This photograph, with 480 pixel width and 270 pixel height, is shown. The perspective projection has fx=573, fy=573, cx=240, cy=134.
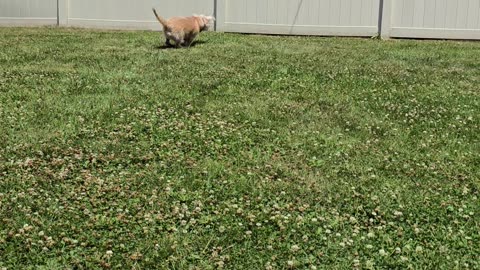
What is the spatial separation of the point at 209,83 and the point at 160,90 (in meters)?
0.83

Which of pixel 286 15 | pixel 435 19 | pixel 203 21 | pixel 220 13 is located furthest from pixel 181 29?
pixel 435 19

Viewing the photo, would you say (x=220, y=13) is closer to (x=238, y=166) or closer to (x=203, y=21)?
(x=203, y=21)

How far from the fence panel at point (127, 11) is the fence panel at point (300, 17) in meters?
0.72

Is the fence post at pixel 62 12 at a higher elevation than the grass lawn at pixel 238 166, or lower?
higher

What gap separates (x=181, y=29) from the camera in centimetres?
1154

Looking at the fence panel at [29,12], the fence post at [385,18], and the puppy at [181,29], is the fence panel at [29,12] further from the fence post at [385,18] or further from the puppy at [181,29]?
the fence post at [385,18]

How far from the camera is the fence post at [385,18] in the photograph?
48.1 ft

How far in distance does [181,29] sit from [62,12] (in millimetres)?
6813

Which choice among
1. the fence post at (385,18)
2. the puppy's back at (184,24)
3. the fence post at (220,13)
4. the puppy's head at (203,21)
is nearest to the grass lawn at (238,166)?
the puppy's back at (184,24)

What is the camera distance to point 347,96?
782 centimetres

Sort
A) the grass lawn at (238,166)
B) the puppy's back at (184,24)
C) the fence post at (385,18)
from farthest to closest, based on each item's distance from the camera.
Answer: the fence post at (385,18) → the puppy's back at (184,24) → the grass lawn at (238,166)

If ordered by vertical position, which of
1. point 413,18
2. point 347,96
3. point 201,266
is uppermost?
point 413,18

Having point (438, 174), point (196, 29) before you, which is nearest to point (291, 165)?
point (438, 174)

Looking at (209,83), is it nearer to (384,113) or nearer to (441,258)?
(384,113)
